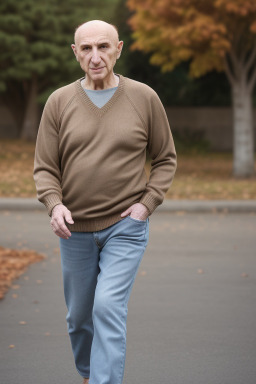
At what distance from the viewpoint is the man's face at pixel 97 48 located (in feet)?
13.6

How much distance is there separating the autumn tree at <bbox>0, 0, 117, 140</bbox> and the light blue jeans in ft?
90.9

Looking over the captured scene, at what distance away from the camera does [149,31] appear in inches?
885

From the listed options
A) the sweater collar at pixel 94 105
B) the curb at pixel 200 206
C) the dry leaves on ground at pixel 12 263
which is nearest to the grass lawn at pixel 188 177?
the curb at pixel 200 206

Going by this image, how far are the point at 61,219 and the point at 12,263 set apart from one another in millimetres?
5331

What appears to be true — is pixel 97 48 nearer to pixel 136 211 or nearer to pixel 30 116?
pixel 136 211

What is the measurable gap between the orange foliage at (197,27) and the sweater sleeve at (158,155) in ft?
52.5

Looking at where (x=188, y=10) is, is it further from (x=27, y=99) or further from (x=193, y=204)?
(x=27, y=99)

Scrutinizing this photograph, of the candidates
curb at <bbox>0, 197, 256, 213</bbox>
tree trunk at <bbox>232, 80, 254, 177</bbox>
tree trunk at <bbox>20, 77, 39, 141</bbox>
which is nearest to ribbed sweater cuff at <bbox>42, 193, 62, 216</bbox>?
curb at <bbox>0, 197, 256, 213</bbox>

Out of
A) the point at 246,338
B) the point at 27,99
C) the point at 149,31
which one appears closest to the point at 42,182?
the point at 246,338

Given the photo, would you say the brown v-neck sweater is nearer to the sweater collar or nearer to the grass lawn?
the sweater collar

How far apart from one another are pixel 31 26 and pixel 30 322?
27.0 m

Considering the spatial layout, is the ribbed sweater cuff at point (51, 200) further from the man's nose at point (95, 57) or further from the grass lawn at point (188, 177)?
the grass lawn at point (188, 177)

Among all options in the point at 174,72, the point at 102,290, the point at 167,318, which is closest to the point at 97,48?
the point at 102,290

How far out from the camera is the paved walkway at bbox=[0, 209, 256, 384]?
17.6 feet
